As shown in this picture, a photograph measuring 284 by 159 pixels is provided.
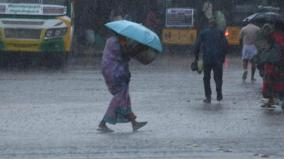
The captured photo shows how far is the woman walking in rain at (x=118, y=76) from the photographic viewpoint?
1506cm

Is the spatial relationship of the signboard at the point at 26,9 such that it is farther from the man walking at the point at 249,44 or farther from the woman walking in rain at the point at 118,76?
the woman walking in rain at the point at 118,76

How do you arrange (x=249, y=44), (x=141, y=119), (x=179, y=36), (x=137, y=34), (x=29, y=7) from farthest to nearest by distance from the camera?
1. (x=179, y=36)
2. (x=29, y=7)
3. (x=249, y=44)
4. (x=141, y=119)
5. (x=137, y=34)

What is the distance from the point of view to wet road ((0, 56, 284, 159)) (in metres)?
12.8

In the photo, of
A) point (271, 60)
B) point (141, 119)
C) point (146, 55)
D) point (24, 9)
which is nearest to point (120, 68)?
point (146, 55)

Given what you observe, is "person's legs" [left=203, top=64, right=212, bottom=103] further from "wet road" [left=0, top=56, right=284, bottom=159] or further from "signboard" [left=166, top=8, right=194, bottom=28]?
"signboard" [left=166, top=8, right=194, bottom=28]

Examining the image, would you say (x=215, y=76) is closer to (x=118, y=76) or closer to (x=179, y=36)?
(x=118, y=76)

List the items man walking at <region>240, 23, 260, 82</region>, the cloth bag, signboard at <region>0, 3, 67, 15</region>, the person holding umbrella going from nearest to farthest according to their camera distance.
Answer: the person holding umbrella < the cloth bag < man walking at <region>240, 23, 260, 82</region> < signboard at <region>0, 3, 67, 15</region>

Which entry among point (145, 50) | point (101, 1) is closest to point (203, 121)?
point (145, 50)

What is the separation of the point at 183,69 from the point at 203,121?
1338 centimetres

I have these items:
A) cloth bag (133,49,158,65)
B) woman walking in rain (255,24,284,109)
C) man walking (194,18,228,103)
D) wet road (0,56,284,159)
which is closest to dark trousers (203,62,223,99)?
man walking (194,18,228,103)

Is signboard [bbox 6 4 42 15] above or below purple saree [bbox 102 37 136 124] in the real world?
below

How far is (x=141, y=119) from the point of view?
1677 centimetres

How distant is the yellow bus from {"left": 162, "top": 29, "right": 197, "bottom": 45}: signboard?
9256mm

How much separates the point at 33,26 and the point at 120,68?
14.0 meters
